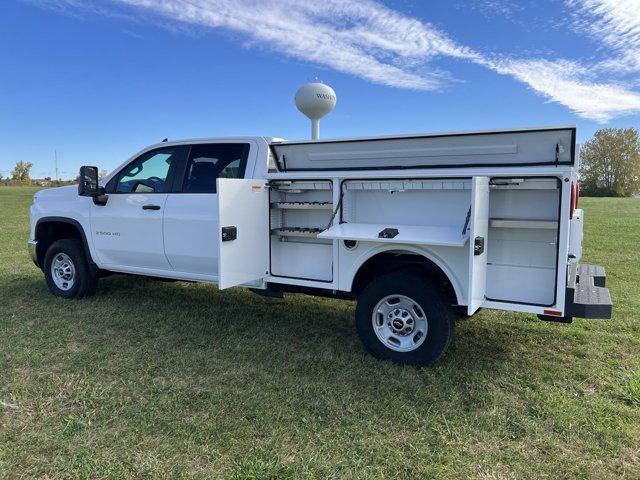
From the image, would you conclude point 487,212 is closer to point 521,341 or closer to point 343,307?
point 521,341

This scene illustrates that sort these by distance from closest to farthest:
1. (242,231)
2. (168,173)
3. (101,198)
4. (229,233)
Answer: (229,233) → (242,231) → (168,173) → (101,198)

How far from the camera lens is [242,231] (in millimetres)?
4543

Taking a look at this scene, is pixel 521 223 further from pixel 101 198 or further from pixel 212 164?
pixel 101 198

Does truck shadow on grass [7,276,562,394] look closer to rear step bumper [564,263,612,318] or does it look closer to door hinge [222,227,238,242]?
rear step bumper [564,263,612,318]

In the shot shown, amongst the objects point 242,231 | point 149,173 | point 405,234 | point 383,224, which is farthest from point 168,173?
point 405,234

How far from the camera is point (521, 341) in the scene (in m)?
4.90

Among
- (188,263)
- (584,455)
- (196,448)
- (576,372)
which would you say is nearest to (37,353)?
(188,263)

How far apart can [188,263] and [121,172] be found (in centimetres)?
148

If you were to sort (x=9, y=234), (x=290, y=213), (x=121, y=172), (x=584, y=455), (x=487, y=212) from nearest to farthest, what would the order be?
1. (x=584, y=455)
2. (x=487, y=212)
3. (x=290, y=213)
4. (x=121, y=172)
5. (x=9, y=234)

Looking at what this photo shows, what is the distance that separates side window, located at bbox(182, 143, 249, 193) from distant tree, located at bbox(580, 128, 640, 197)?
62.3 metres

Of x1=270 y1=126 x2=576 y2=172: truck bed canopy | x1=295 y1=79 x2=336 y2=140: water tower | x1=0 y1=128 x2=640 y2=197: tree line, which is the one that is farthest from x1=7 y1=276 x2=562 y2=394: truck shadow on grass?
x1=0 y1=128 x2=640 y2=197: tree line

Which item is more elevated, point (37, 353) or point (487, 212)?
point (487, 212)

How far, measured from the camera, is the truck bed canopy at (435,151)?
3.80 m

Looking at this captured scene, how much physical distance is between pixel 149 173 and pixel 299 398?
3356mm
